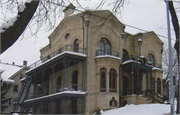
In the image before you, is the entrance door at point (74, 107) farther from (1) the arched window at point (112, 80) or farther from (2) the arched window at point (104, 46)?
(2) the arched window at point (104, 46)

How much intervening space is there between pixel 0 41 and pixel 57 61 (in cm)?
1923

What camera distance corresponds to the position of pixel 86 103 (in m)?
24.1

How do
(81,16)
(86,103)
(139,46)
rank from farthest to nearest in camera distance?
1. (139,46)
2. (81,16)
3. (86,103)

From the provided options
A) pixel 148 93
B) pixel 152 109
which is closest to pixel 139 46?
pixel 148 93

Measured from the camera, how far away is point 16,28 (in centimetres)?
626

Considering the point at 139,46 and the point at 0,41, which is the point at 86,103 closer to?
the point at 139,46

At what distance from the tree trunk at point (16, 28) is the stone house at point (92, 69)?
50.3ft

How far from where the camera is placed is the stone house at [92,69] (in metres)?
24.3

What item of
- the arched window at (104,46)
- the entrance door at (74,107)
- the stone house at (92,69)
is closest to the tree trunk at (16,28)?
the stone house at (92,69)

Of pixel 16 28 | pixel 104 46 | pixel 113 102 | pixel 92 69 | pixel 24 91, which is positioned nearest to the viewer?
pixel 16 28

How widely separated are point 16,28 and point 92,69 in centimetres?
1916

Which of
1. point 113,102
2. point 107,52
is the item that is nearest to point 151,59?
point 107,52

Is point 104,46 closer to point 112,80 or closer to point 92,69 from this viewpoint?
point 92,69

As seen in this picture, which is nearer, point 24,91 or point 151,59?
point 24,91
